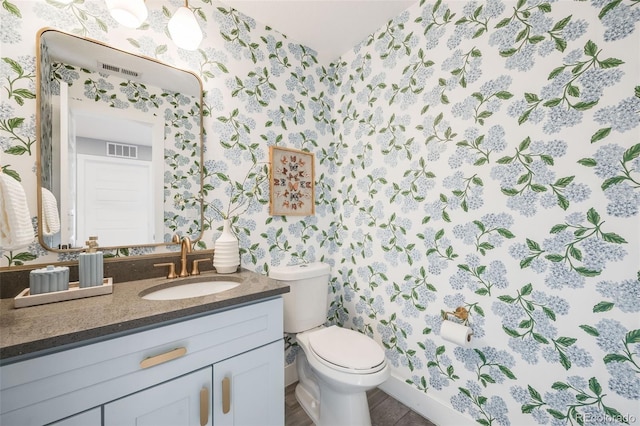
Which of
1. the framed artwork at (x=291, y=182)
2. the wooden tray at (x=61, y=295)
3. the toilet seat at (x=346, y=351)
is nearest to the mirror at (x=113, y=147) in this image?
the wooden tray at (x=61, y=295)

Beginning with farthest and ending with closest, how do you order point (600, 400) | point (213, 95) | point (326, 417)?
point (213, 95)
point (326, 417)
point (600, 400)

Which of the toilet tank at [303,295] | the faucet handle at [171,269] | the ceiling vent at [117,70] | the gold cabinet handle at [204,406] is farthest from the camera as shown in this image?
the toilet tank at [303,295]

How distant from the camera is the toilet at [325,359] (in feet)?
3.86

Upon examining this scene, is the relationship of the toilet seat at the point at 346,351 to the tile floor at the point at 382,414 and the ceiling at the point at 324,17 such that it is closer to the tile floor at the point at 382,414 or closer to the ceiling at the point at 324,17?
the tile floor at the point at 382,414

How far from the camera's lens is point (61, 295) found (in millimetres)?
901

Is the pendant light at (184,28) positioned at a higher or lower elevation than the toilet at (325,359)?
higher

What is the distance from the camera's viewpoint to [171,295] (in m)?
1.17

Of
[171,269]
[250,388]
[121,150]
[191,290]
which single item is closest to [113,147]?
[121,150]

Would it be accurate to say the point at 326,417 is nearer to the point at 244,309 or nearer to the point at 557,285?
the point at 244,309

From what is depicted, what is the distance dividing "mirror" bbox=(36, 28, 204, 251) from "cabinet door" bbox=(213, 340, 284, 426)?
28.3 inches

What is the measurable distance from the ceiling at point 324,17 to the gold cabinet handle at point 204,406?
6.54ft

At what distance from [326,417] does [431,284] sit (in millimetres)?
926

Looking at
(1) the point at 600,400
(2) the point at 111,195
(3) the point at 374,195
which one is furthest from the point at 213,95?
(1) the point at 600,400

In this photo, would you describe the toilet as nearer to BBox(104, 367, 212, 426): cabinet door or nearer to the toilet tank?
the toilet tank
